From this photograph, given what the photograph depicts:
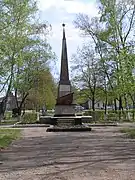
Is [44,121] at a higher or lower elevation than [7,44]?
lower

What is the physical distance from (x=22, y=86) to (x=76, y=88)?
1489 cm

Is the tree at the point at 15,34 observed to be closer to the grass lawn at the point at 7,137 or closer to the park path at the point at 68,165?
the grass lawn at the point at 7,137

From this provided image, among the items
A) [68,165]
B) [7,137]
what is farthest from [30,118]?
[68,165]

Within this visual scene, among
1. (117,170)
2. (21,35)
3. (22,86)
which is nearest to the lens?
(117,170)

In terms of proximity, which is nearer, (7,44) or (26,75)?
(7,44)

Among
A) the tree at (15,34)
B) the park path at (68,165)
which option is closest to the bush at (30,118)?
the tree at (15,34)

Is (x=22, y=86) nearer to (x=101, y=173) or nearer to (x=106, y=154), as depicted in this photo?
(x=106, y=154)

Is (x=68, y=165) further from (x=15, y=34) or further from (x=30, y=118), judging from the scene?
Result: (x=30, y=118)

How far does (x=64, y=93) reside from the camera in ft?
121

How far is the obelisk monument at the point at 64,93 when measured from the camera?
35.2m

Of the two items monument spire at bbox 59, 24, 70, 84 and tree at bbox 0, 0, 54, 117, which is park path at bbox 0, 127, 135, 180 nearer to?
tree at bbox 0, 0, 54, 117

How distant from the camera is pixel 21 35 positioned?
32.1 m

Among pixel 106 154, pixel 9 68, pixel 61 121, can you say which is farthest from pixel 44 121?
pixel 106 154

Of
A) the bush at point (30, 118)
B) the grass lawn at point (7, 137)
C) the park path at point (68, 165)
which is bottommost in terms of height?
the park path at point (68, 165)
